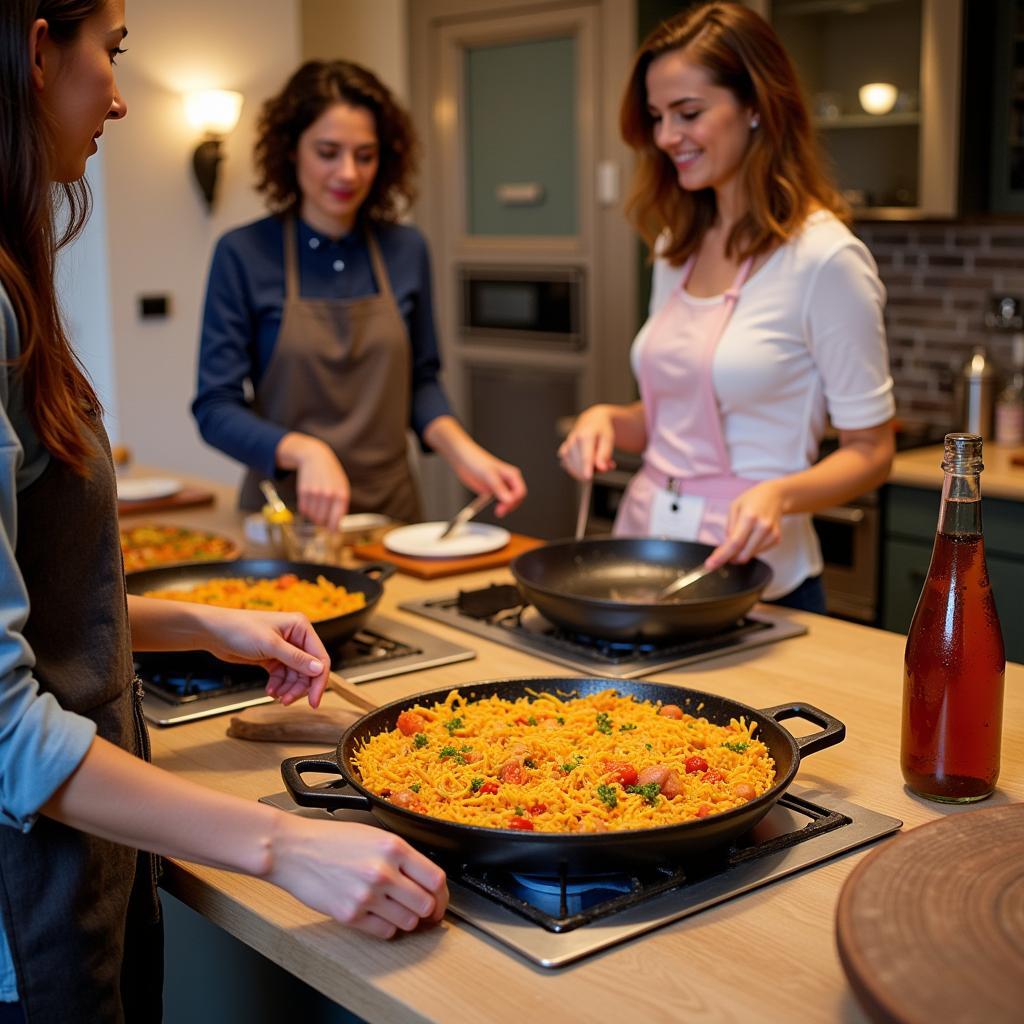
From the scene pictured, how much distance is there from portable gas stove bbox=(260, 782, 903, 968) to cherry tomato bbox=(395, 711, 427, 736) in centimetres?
12

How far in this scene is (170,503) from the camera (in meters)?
3.03

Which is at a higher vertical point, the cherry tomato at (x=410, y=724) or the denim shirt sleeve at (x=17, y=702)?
the denim shirt sleeve at (x=17, y=702)

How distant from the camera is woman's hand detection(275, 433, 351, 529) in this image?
93.6 inches

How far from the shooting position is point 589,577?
2.12 meters

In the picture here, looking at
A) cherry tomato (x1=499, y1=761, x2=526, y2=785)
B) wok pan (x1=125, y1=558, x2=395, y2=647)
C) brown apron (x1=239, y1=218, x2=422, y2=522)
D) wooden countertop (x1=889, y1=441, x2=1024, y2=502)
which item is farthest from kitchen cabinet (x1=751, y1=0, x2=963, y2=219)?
cherry tomato (x1=499, y1=761, x2=526, y2=785)

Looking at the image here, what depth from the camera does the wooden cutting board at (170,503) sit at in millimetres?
2982

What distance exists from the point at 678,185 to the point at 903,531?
1386mm

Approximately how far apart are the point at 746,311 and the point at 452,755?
48.0 inches

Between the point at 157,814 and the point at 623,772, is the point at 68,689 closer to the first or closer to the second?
the point at 157,814

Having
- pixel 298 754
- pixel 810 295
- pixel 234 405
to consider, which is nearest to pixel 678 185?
pixel 810 295

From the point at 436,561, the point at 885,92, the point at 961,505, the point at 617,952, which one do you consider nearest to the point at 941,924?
the point at 617,952

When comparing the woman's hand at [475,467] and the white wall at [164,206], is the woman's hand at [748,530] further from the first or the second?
the white wall at [164,206]

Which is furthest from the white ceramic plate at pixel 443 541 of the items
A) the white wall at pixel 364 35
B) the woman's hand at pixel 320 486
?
the white wall at pixel 364 35

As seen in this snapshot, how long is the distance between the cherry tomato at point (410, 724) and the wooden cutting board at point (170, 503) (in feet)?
5.67
